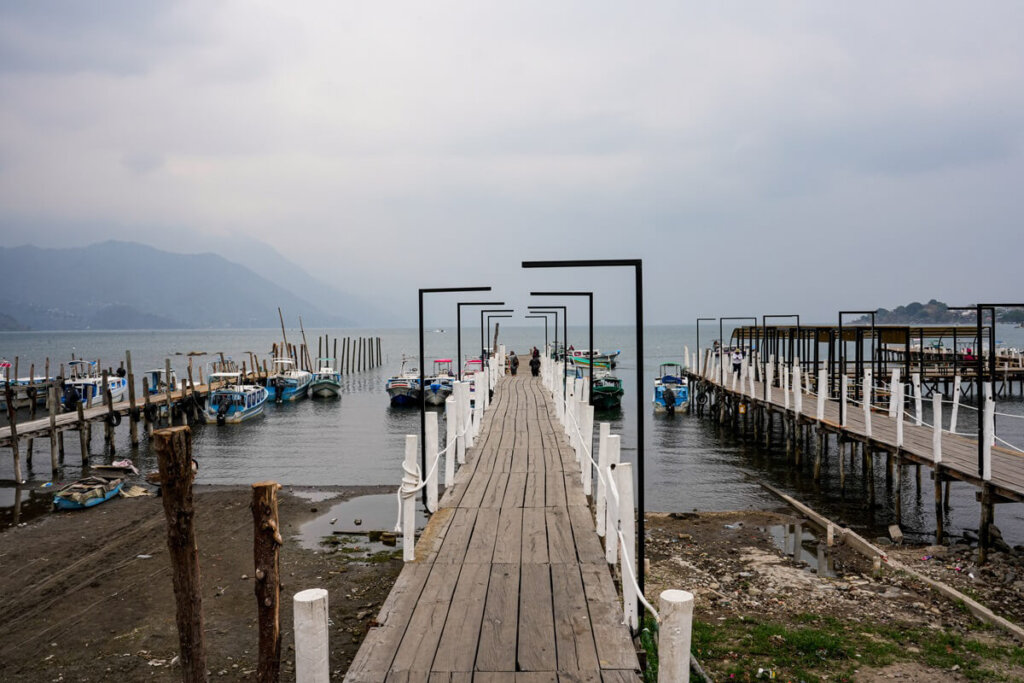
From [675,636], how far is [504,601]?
7.62 feet

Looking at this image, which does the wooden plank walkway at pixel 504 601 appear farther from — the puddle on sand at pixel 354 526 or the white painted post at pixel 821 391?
the white painted post at pixel 821 391

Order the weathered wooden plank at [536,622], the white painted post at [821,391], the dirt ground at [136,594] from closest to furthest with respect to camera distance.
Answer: the weathered wooden plank at [536,622]
the dirt ground at [136,594]
the white painted post at [821,391]

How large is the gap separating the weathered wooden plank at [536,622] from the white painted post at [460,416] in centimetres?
556

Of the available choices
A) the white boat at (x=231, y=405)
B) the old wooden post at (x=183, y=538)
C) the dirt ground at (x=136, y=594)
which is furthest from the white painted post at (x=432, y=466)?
the white boat at (x=231, y=405)

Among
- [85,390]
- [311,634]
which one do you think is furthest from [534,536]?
[85,390]

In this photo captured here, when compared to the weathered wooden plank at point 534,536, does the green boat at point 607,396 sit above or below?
below

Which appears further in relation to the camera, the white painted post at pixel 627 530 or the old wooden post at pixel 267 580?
the white painted post at pixel 627 530

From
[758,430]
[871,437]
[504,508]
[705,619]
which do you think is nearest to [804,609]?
[705,619]

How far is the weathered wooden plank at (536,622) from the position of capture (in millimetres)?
5016

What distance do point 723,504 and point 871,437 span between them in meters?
4.79

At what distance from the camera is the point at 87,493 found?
19.6m

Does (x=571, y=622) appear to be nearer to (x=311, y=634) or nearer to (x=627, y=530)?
(x=627, y=530)

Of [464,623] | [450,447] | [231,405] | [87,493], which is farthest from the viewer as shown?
[231,405]

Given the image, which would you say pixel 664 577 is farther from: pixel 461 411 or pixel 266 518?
pixel 266 518
